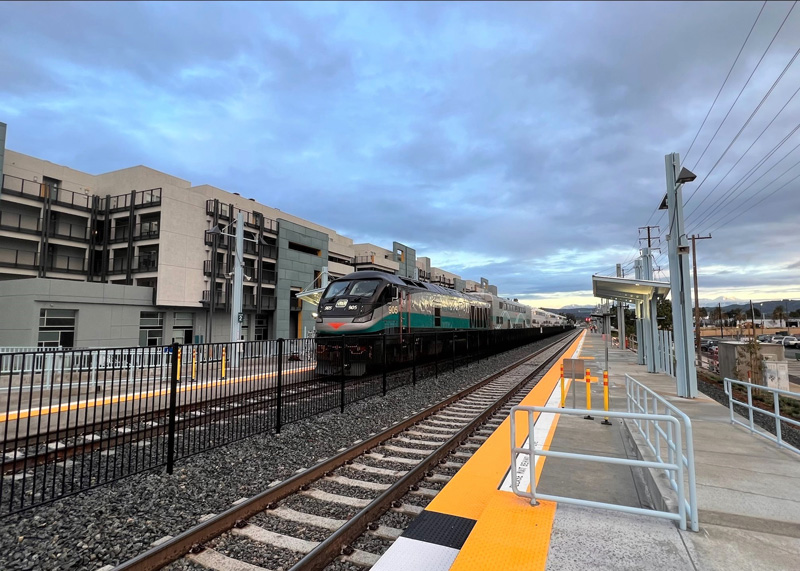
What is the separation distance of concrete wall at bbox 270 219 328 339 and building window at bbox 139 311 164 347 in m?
9.87

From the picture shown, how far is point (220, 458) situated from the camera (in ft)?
20.1

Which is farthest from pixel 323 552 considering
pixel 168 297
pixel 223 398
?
pixel 168 297

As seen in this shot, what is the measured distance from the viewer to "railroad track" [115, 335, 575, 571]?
3637 mm

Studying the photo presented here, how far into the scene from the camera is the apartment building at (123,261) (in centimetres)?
2555

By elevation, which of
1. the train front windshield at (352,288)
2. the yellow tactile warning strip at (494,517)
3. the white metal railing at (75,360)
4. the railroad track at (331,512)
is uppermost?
the train front windshield at (352,288)

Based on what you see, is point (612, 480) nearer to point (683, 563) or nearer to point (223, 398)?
point (683, 563)

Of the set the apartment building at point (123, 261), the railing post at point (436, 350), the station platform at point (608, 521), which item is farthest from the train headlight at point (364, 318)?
the apartment building at point (123, 261)

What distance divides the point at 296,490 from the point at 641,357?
20.6 meters

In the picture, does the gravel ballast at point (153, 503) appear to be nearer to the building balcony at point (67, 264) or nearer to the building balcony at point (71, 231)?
the building balcony at point (67, 264)

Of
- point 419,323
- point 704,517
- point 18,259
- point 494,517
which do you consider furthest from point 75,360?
point 18,259

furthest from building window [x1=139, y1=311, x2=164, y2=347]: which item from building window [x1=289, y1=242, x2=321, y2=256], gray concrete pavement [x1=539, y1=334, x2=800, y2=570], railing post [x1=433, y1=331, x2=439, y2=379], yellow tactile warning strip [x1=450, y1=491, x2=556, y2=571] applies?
yellow tactile warning strip [x1=450, y1=491, x2=556, y2=571]

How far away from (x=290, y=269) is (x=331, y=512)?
36.8 meters

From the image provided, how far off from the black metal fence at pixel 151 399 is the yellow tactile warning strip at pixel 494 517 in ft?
12.4

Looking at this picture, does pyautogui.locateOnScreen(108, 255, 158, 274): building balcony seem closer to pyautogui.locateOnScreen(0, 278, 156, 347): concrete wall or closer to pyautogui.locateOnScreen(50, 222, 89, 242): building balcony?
pyautogui.locateOnScreen(0, 278, 156, 347): concrete wall
